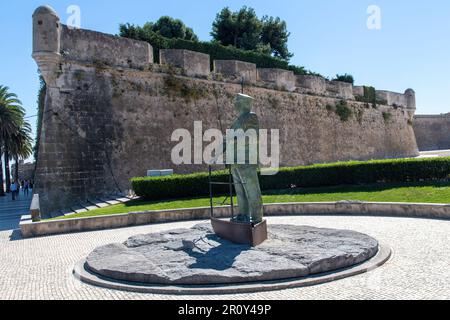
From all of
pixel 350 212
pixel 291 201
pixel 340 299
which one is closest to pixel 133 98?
pixel 291 201

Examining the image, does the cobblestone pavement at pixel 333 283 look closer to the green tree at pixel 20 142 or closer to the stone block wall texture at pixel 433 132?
the green tree at pixel 20 142

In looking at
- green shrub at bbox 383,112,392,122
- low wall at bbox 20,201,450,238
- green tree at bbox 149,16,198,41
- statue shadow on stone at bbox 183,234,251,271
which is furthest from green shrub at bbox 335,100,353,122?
statue shadow on stone at bbox 183,234,251,271

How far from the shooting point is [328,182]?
1461 centimetres

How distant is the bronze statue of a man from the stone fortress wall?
9.49m

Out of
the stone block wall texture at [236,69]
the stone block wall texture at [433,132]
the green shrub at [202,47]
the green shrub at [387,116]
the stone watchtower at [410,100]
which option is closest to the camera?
the stone block wall texture at [236,69]

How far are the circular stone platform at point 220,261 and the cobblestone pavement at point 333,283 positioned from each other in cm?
24

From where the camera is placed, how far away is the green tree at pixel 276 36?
4022 cm

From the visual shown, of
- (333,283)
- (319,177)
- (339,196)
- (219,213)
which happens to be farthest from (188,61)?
(333,283)

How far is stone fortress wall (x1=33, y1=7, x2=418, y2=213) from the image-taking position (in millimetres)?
14195

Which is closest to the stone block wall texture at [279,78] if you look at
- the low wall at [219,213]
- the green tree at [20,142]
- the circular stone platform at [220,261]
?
the low wall at [219,213]

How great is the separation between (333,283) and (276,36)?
127ft

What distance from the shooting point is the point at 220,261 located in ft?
18.6

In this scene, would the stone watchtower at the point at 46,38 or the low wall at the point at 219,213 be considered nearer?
the low wall at the point at 219,213
